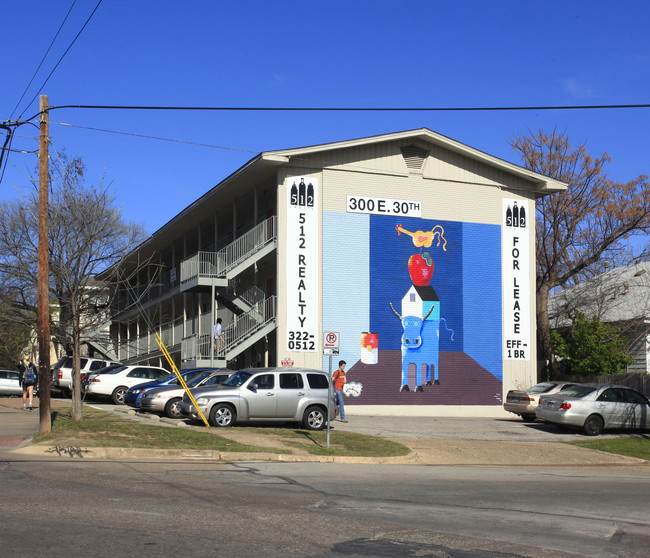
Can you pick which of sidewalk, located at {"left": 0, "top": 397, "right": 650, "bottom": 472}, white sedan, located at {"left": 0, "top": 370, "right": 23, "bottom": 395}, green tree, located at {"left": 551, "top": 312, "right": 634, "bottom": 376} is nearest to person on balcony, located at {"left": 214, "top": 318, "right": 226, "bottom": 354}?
sidewalk, located at {"left": 0, "top": 397, "right": 650, "bottom": 472}

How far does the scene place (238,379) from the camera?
2095 centimetres

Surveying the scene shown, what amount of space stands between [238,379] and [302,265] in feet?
36.9

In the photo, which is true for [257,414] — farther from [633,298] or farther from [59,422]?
[633,298]

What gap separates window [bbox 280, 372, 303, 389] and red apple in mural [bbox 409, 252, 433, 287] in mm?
13349

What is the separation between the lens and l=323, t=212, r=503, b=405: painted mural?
32125mm

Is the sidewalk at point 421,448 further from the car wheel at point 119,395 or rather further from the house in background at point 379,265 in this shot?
the house in background at point 379,265

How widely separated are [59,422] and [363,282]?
16.0 metres

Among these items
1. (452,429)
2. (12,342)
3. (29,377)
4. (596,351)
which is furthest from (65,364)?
(12,342)

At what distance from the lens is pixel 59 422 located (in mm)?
19125

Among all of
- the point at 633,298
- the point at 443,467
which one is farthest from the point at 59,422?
the point at 633,298

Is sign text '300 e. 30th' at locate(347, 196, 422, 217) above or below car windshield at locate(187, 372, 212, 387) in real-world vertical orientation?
above

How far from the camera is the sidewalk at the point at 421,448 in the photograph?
15.8 meters

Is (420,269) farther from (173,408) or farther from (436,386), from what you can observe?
(173,408)

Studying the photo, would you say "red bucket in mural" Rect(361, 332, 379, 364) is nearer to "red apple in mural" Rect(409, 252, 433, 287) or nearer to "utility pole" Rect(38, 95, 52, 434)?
"red apple in mural" Rect(409, 252, 433, 287)
